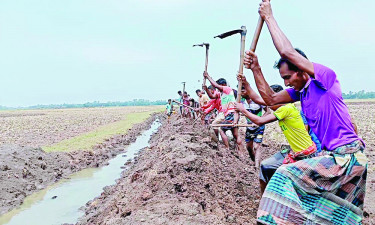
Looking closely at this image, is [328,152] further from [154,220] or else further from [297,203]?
[154,220]

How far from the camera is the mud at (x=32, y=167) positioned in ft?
27.7

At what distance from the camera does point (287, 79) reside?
9.05 feet

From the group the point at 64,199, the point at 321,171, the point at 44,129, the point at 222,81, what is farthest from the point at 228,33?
the point at 44,129

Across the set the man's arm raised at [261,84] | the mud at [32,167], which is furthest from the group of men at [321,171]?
the mud at [32,167]

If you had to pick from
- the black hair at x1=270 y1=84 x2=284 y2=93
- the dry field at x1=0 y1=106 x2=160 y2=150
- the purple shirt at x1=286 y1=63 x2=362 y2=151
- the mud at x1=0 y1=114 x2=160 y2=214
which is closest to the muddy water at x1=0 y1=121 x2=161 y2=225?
the mud at x1=0 y1=114 x2=160 y2=214

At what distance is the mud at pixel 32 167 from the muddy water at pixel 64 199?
28 cm

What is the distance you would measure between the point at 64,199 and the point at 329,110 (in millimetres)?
7478

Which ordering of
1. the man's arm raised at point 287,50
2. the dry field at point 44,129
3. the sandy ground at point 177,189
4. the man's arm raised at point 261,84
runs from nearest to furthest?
the man's arm raised at point 287,50 → the man's arm raised at point 261,84 → the sandy ground at point 177,189 → the dry field at point 44,129

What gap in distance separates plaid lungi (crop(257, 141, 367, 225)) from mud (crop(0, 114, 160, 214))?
7.04 meters

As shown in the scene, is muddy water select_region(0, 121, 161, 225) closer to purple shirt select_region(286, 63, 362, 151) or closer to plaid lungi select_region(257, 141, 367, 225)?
plaid lungi select_region(257, 141, 367, 225)

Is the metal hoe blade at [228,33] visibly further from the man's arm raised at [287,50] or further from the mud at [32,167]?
the mud at [32,167]

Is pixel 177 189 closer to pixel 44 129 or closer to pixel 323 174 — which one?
pixel 323 174

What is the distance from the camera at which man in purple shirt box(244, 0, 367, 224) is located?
237cm

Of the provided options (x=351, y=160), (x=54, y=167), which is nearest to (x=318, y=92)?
(x=351, y=160)
